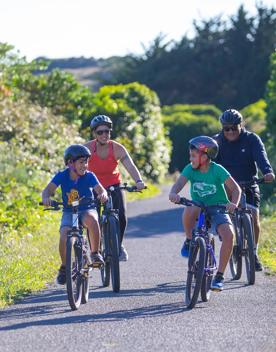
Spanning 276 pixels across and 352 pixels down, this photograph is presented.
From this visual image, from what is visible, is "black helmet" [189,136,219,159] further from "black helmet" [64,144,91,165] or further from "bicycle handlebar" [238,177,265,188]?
"bicycle handlebar" [238,177,265,188]

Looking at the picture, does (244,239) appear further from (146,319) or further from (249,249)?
(146,319)

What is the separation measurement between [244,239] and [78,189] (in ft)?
7.17

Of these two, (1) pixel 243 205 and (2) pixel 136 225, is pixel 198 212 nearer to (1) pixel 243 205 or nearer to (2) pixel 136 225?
(1) pixel 243 205

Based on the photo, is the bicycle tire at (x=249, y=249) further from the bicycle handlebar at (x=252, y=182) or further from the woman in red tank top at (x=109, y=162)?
the woman in red tank top at (x=109, y=162)

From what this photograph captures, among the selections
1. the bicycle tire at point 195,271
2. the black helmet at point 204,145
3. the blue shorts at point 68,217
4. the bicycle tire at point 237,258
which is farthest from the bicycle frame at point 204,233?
the bicycle tire at point 237,258

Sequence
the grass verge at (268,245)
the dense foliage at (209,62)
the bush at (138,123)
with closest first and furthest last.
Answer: the grass verge at (268,245) < the bush at (138,123) < the dense foliage at (209,62)

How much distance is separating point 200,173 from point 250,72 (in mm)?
49668

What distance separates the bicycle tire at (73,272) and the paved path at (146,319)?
12cm

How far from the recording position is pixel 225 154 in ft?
38.8

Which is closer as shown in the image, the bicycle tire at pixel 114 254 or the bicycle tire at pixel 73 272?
the bicycle tire at pixel 73 272

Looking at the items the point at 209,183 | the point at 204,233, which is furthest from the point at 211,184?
the point at 204,233

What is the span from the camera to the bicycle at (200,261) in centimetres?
952

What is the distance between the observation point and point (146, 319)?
895cm

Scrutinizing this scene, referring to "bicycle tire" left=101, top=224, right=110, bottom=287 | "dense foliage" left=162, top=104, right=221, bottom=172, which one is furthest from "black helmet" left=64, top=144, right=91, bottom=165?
"dense foliage" left=162, top=104, right=221, bottom=172
